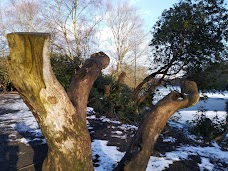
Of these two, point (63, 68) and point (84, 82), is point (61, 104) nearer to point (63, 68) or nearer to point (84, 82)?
point (84, 82)

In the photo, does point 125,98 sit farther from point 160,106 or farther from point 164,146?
point 160,106

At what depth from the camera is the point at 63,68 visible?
9.13 metres

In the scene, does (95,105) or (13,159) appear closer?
(13,159)

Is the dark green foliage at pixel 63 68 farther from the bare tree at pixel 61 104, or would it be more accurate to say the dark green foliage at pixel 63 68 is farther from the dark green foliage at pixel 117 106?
the bare tree at pixel 61 104

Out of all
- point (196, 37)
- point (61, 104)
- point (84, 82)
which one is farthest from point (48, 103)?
point (196, 37)

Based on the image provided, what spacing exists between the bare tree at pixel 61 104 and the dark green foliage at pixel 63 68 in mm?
6385

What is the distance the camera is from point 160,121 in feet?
6.90

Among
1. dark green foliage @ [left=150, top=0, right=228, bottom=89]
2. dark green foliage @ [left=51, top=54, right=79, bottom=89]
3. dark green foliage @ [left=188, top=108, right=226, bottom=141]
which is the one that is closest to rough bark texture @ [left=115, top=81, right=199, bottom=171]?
dark green foliage @ [left=150, top=0, right=228, bottom=89]

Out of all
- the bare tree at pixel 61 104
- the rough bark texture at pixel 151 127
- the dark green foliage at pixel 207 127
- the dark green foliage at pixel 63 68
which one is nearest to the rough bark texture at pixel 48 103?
the bare tree at pixel 61 104

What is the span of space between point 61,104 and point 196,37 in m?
4.67

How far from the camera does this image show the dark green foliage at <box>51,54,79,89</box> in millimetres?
8366

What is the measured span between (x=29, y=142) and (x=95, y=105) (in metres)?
3.63

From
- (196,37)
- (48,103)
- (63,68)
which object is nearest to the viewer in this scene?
(48,103)

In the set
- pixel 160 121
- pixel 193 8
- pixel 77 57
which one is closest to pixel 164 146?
pixel 160 121
